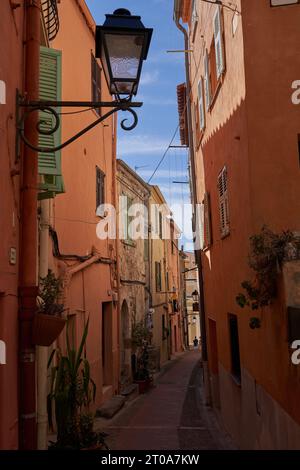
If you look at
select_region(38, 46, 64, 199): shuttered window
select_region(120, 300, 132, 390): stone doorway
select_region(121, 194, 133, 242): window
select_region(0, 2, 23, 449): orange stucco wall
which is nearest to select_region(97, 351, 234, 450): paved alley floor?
select_region(120, 300, 132, 390): stone doorway

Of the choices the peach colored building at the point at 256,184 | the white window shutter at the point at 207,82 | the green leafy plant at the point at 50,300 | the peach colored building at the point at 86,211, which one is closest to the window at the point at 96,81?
the peach colored building at the point at 86,211

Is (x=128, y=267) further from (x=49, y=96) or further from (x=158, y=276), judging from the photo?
(x=49, y=96)

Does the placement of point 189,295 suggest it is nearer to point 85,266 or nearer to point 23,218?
point 85,266

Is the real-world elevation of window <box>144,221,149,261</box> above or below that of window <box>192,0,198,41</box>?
below

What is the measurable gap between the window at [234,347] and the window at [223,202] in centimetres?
159

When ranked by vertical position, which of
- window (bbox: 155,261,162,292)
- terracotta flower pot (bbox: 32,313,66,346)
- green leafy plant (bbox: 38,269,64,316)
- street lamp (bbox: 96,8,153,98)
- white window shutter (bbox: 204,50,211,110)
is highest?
white window shutter (bbox: 204,50,211,110)

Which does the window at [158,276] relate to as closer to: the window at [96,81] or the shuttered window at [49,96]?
the window at [96,81]

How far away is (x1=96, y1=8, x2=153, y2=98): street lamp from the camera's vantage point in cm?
408

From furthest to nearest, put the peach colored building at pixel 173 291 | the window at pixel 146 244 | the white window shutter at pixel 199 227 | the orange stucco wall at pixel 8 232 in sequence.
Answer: the peach colored building at pixel 173 291 < the window at pixel 146 244 < the white window shutter at pixel 199 227 < the orange stucco wall at pixel 8 232

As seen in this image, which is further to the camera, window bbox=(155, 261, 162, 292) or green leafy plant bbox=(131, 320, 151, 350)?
window bbox=(155, 261, 162, 292)

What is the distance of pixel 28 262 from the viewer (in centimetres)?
471

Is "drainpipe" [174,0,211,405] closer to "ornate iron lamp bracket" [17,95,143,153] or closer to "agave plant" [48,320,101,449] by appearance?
"agave plant" [48,320,101,449]

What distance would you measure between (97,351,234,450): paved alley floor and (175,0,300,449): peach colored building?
67 centimetres

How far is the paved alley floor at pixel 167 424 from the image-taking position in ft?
28.6
